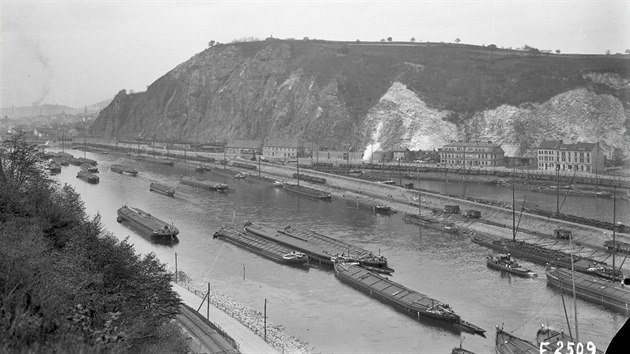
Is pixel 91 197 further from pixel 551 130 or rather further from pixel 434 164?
pixel 551 130

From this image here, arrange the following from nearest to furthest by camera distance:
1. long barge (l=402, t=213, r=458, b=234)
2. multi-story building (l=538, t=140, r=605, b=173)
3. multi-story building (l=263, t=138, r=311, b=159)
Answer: long barge (l=402, t=213, r=458, b=234), multi-story building (l=538, t=140, r=605, b=173), multi-story building (l=263, t=138, r=311, b=159)

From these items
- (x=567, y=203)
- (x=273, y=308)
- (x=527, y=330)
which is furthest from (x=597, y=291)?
(x=567, y=203)

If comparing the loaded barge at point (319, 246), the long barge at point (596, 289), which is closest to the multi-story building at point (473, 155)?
the loaded barge at point (319, 246)

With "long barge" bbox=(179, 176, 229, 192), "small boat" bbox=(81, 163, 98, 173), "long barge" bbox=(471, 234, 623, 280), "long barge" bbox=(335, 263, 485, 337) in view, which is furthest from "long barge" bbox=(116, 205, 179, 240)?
"small boat" bbox=(81, 163, 98, 173)

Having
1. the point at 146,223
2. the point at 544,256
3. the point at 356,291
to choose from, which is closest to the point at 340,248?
the point at 356,291

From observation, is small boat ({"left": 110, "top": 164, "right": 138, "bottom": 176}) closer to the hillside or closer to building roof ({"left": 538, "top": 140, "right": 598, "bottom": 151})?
the hillside

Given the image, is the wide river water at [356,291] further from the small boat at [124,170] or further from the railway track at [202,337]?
the small boat at [124,170]

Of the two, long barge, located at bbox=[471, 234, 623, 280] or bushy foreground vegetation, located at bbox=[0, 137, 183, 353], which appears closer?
bushy foreground vegetation, located at bbox=[0, 137, 183, 353]
